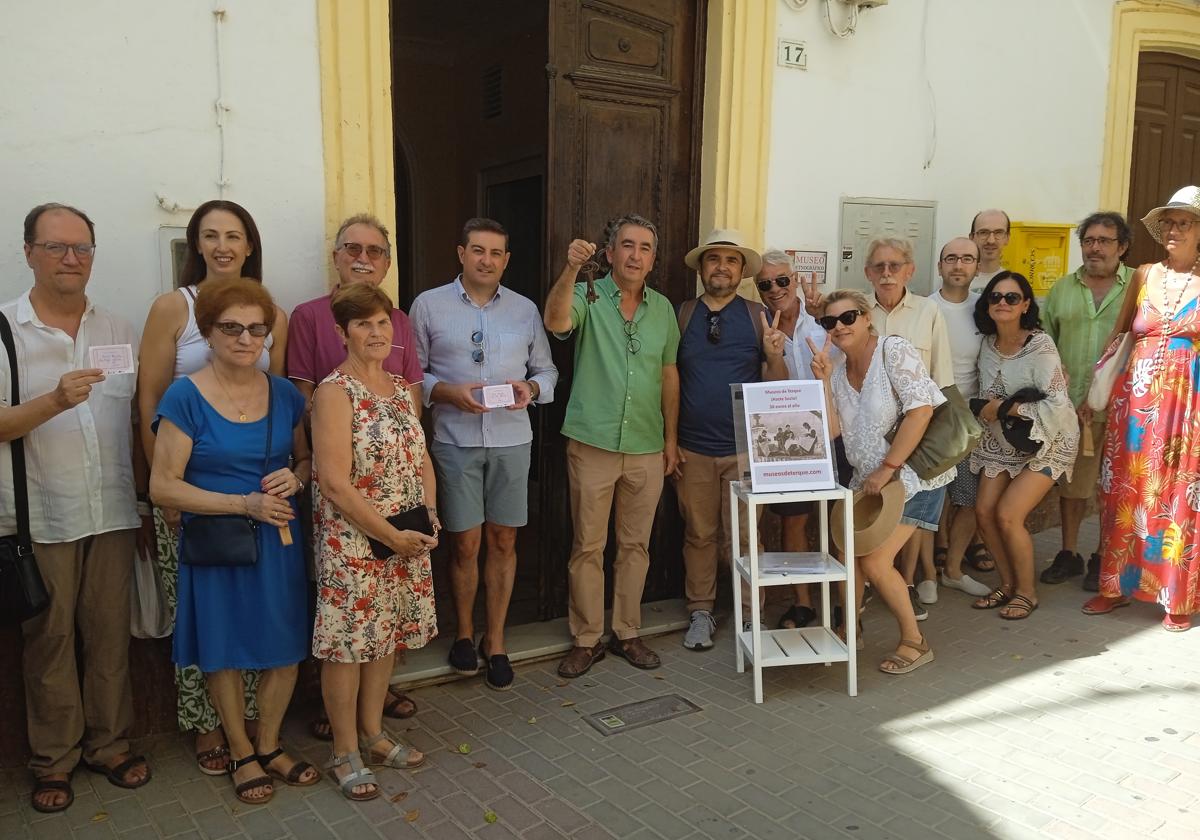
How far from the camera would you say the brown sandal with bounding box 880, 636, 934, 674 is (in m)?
4.41

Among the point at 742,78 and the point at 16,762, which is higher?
the point at 742,78

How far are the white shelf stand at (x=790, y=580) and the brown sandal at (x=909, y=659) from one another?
0.27 m

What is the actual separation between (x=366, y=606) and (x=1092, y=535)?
577cm

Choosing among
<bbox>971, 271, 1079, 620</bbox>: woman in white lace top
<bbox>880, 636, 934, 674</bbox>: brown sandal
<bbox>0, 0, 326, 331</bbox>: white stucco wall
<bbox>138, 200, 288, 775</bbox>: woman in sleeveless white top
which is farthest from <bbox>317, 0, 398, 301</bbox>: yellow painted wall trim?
<bbox>971, 271, 1079, 620</bbox>: woman in white lace top

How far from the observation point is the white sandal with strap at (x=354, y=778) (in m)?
3.25

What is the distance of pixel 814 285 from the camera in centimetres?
529

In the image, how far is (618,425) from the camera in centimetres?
438

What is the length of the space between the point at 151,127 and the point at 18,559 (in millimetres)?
1757

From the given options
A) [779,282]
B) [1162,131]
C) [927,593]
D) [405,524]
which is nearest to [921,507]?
[927,593]

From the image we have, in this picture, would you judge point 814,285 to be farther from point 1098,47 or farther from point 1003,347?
point 1098,47

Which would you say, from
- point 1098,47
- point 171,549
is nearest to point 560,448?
point 171,549

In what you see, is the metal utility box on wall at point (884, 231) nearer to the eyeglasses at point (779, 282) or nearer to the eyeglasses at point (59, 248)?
the eyeglasses at point (779, 282)

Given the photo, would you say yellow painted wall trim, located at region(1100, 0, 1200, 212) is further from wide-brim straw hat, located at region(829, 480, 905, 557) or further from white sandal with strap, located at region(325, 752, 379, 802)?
white sandal with strap, located at region(325, 752, 379, 802)

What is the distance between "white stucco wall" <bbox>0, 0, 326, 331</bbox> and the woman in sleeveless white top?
0.38 metres
